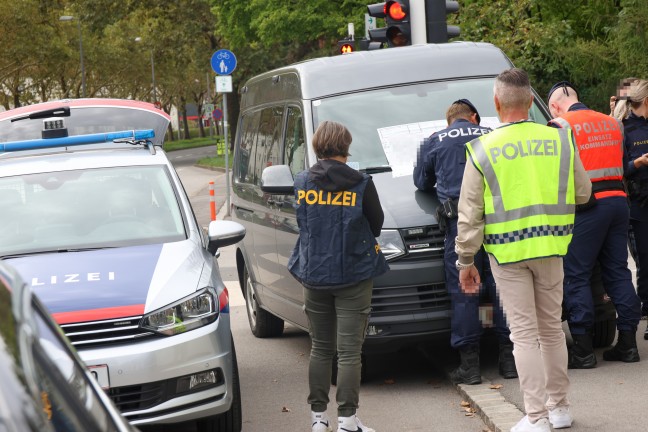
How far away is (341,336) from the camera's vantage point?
5.86 m

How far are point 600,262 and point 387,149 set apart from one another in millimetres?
1599

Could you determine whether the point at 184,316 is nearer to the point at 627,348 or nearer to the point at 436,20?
the point at 627,348

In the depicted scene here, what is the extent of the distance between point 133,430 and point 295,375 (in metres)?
5.74

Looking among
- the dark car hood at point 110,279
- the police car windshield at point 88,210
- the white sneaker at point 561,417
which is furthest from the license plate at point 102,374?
the white sneaker at point 561,417

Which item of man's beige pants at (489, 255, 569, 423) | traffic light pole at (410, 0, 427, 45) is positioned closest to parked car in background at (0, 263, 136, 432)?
man's beige pants at (489, 255, 569, 423)

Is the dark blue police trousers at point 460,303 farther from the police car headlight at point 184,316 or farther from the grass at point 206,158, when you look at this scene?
the grass at point 206,158

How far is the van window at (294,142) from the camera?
7883 mm

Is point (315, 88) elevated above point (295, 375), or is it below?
above

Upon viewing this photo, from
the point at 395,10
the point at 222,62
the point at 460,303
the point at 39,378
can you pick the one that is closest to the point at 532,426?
the point at 460,303

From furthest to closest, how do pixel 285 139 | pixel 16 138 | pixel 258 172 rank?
1. pixel 16 138
2. pixel 258 172
3. pixel 285 139

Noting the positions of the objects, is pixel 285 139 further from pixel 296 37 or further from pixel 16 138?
pixel 296 37

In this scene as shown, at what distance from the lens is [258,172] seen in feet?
29.8

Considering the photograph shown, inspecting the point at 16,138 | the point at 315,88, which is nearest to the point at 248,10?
the point at 16,138

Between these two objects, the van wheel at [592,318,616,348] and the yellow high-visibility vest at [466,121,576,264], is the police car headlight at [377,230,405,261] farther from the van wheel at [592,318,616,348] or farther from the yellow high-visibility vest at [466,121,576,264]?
the van wheel at [592,318,616,348]
